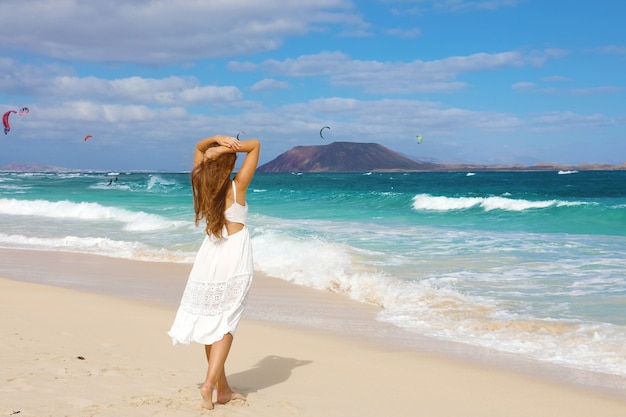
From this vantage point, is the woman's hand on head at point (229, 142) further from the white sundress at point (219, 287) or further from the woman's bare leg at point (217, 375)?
the woman's bare leg at point (217, 375)

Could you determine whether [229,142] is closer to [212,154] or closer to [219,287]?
[212,154]

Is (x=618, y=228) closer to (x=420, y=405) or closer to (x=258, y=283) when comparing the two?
(x=258, y=283)

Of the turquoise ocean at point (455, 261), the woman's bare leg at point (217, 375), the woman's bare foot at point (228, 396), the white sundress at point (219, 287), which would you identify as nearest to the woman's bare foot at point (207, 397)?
the woman's bare leg at point (217, 375)

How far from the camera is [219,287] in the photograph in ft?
13.3

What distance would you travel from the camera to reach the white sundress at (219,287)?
159 inches

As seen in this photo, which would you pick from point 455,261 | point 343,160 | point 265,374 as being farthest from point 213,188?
point 343,160

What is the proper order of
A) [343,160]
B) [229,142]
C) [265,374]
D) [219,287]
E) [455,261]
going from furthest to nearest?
[343,160] → [455,261] → [265,374] → [219,287] → [229,142]

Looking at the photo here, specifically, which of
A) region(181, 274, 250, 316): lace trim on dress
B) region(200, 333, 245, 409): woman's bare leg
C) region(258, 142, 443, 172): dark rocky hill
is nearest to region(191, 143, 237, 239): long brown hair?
region(181, 274, 250, 316): lace trim on dress

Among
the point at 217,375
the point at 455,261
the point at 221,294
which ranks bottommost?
the point at 455,261

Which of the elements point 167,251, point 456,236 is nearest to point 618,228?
point 456,236

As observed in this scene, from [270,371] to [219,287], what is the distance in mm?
1373

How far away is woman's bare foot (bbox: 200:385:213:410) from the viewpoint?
3938 mm

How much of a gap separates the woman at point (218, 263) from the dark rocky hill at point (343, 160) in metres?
158

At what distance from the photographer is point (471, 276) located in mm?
10148
